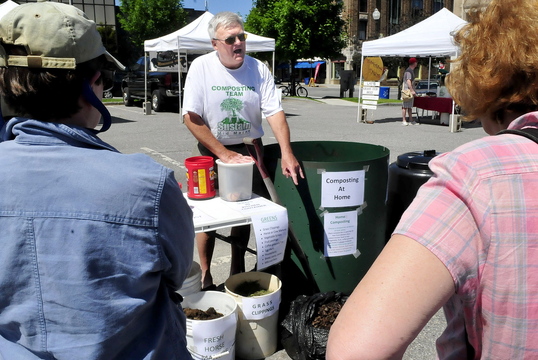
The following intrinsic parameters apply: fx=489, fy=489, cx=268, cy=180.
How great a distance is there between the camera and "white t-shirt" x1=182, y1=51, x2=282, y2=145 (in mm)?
3252

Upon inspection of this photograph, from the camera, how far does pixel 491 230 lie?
2.96ft

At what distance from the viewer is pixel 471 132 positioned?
12.7 m

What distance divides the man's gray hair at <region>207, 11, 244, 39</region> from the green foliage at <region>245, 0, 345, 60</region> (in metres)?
23.1

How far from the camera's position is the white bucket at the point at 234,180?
2838mm

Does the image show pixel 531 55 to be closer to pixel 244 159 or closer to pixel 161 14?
pixel 244 159

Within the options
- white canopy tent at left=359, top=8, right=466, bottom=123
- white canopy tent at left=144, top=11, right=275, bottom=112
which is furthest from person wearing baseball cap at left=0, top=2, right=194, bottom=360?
white canopy tent at left=144, top=11, right=275, bottom=112

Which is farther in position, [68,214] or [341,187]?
[341,187]

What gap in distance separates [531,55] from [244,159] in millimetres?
2071

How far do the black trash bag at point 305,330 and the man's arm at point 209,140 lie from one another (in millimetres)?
913

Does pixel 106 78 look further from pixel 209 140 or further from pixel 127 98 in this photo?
pixel 127 98

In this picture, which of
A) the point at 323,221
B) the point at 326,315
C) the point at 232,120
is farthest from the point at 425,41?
the point at 326,315

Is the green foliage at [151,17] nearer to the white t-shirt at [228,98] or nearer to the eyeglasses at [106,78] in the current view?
the white t-shirt at [228,98]

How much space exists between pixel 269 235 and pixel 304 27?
24711 mm

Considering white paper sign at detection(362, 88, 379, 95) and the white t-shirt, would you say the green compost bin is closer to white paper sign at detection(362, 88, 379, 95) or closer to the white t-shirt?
the white t-shirt
